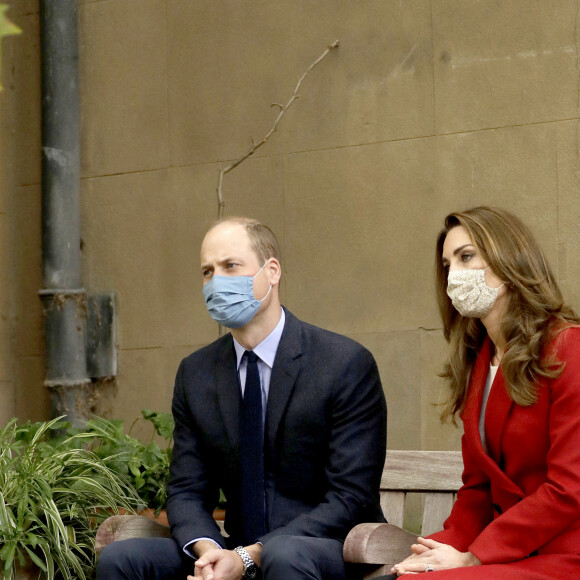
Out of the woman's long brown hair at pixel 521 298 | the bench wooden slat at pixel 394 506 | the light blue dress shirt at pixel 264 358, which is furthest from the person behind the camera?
the bench wooden slat at pixel 394 506

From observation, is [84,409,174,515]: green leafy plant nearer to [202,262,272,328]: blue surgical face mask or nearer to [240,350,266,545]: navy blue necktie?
[240,350,266,545]: navy blue necktie

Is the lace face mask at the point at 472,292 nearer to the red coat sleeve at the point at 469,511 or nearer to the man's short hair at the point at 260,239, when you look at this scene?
the red coat sleeve at the point at 469,511

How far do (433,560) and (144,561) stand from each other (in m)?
0.95

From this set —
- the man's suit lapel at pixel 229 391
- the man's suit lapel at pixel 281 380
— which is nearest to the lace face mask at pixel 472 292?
the man's suit lapel at pixel 281 380

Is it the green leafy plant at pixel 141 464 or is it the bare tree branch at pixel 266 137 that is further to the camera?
the bare tree branch at pixel 266 137

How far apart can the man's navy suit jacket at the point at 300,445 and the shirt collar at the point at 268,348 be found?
0.03m

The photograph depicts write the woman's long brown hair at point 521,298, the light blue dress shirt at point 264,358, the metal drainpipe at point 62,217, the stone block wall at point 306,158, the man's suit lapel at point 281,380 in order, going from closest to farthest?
1. the woman's long brown hair at point 521,298
2. the man's suit lapel at point 281,380
3. the light blue dress shirt at point 264,358
4. the stone block wall at point 306,158
5. the metal drainpipe at point 62,217

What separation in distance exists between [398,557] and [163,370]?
2709 mm

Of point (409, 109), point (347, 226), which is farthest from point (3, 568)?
point (409, 109)

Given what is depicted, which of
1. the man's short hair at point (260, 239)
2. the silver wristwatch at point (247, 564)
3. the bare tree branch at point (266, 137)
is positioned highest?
the bare tree branch at point (266, 137)

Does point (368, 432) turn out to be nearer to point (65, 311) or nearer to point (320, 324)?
point (320, 324)

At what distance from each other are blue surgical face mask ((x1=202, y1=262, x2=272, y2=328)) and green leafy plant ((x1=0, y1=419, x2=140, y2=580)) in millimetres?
977

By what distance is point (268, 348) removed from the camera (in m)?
3.63

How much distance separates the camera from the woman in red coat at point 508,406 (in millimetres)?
2811
